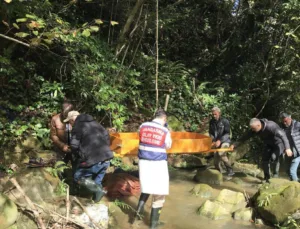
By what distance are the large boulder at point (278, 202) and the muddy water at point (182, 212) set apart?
324 millimetres

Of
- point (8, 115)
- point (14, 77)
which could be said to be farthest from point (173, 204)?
point (14, 77)

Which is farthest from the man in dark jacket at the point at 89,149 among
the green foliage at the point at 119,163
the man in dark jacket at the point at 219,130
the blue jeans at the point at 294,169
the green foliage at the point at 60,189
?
the blue jeans at the point at 294,169

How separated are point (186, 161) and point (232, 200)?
3.60 m

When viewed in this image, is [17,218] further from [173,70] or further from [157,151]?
[173,70]

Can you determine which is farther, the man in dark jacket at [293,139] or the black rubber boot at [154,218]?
the man in dark jacket at [293,139]

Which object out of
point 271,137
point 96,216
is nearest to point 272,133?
point 271,137

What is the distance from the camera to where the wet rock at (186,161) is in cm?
991

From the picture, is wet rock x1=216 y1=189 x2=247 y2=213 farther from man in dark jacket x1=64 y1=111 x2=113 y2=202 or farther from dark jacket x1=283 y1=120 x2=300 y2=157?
man in dark jacket x1=64 y1=111 x2=113 y2=202

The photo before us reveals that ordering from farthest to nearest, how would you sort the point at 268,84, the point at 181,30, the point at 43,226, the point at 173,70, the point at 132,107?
the point at 181,30
the point at 173,70
the point at 268,84
the point at 132,107
the point at 43,226

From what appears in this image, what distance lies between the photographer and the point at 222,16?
1444 centimetres

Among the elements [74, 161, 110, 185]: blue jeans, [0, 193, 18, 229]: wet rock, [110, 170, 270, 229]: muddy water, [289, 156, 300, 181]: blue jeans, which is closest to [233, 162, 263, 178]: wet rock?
[110, 170, 270, 229]: muddy water

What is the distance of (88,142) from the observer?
17.8ft

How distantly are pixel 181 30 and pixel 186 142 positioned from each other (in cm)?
905

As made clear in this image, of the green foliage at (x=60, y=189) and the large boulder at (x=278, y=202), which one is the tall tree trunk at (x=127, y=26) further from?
the large boulder at (x=278, y=202)
